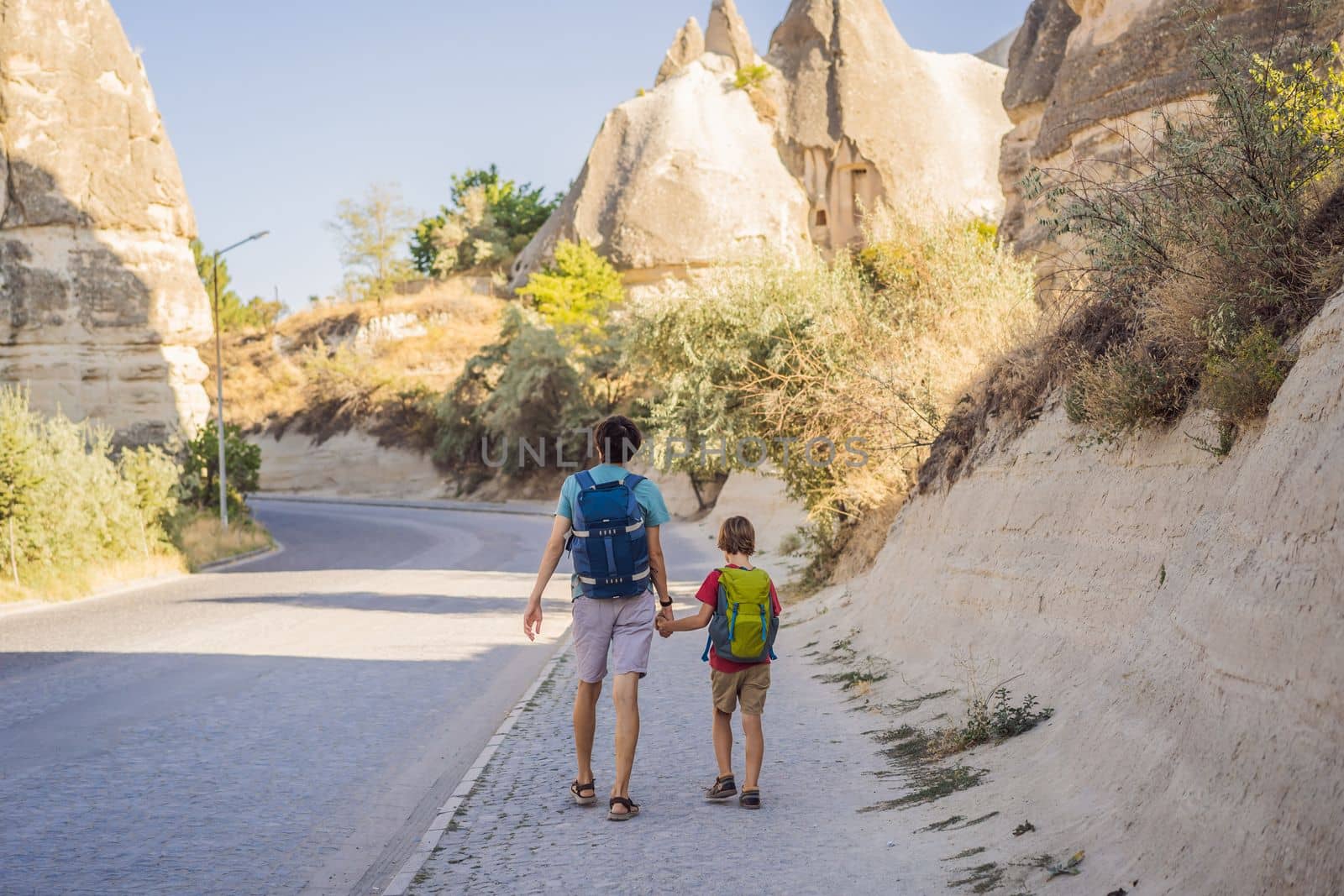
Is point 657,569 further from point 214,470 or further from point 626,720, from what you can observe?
point 214,470

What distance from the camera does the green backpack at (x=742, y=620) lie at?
6.24 m

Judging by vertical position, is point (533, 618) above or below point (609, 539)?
below

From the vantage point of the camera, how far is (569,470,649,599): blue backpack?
239 inches

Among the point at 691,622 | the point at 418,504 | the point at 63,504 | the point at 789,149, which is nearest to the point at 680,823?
the point at 691,622

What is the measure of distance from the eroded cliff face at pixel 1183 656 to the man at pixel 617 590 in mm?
1676

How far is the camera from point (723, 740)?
6.34 metres

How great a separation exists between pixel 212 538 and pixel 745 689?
2544 centimetres

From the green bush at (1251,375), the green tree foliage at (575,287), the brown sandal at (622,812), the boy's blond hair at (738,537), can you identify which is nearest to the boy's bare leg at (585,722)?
the brown sandal at (622,812)

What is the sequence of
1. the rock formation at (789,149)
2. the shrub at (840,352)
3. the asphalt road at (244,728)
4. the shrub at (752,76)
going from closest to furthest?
the asphalt road at (244,728) < the shrub at (840,352) < the rock formation at (789,149) < the shrub at (752,76)

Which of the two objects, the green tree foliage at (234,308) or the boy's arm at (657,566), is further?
the green tree foliage at (234,308)

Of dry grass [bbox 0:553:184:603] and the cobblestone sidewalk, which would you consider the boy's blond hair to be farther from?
dry grass [bbox 0:553:184:603]

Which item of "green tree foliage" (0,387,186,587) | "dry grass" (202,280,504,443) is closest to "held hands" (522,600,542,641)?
"green tree foliage" (0,387,186,587)

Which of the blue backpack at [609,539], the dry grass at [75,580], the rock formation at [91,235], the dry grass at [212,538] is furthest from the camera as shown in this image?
the rock formation at [91,235]

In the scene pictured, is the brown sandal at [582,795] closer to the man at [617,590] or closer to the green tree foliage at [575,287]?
the man at [617,590]
